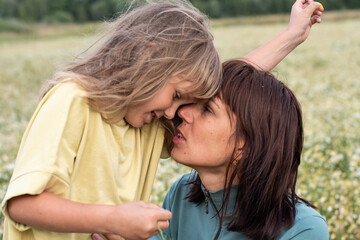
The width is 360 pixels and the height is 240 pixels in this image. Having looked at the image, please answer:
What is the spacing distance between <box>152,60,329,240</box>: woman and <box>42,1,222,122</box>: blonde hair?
13 centimetres

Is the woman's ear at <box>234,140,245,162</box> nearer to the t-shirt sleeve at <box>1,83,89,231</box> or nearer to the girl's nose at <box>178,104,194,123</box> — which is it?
the girl's nose at <box>178,104,194,123</box>

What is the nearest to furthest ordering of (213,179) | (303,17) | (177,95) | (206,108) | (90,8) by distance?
(177,95), (206,108), (213,179), (303,17), (90,8)

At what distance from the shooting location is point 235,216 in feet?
8.63

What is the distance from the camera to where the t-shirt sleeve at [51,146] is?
204 cm

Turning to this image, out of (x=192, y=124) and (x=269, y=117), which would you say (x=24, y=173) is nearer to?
(x=192, y=124)

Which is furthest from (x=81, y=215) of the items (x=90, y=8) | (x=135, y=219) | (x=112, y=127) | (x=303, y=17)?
(x=90, y=8)

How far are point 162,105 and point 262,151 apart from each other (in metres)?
0.48

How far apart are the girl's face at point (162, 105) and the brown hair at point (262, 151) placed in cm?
21

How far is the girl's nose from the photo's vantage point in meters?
2.58

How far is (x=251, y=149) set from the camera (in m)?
2.55

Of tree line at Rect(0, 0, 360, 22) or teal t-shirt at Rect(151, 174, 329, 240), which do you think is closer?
teal t-shirt at Rect(151, 174, 329, 240)

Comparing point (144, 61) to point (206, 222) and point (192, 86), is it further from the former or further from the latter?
point (206, 222)

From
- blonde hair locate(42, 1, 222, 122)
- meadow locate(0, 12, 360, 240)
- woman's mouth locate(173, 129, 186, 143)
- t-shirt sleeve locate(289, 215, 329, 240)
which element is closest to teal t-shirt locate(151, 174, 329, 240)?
t-shirt sleeve locate(289, 215, 329, 240)

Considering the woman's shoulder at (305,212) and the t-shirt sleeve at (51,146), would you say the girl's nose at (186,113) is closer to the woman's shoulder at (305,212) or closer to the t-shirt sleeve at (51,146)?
the t-shirt sleeve at (51,146)
